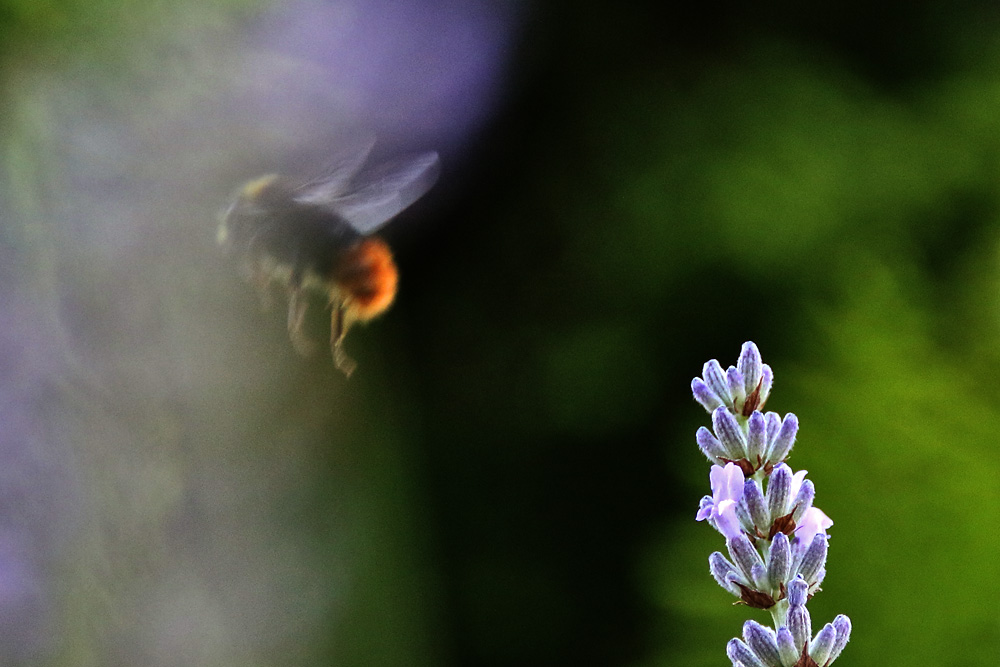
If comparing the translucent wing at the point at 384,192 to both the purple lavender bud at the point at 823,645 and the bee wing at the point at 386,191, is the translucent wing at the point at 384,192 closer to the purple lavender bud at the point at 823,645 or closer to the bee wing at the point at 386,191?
the bee wing at the point at 386,191

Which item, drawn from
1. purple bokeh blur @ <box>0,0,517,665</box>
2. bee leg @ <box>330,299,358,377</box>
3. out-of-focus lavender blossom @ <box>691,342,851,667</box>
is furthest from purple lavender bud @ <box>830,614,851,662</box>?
purple bokeh blur @ <box>0,0,517,665</box>

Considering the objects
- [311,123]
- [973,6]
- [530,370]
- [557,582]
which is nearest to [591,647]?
[557,582]

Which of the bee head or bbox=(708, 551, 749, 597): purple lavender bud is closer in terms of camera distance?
bbox=(708, 551, 749, 597): purple lavender bud

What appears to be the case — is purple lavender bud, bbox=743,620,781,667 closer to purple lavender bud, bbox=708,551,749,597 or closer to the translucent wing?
purple lavender bud, bbox=708,551,749,597

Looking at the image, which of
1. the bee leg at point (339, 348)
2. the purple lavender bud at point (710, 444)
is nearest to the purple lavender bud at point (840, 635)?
the purple lavender bud at point (710, 444)

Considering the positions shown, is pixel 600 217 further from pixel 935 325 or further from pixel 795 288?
pixel 935 325

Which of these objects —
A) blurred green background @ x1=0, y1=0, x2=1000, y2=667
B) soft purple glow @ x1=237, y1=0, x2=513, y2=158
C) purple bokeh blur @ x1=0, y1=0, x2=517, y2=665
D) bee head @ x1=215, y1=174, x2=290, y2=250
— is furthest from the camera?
soft purple glow @ x1=237, y1=0, x2=513, y2=158

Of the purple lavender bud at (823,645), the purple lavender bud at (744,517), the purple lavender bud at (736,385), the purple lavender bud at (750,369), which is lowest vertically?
the purple lavender bud at (823,645)
